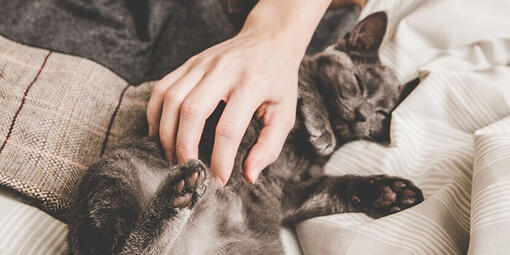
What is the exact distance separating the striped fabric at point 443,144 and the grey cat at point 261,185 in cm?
7

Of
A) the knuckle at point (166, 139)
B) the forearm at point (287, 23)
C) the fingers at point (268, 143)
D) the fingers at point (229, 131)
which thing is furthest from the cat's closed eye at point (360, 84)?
the knuckle at point (166, 139)

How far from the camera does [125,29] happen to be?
1.45m

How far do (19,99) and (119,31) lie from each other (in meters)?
0.48

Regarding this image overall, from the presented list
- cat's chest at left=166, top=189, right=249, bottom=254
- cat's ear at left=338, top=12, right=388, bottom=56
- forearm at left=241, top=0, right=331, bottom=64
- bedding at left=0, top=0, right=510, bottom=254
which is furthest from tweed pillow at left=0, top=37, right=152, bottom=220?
cat's ear at left=338, top=12, right=388, bottom=56

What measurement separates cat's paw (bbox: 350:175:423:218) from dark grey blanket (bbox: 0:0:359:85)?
0.66m

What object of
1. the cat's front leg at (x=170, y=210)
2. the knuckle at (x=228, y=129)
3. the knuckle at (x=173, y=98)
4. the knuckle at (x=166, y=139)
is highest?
the knuckle at (x=173, y=98)

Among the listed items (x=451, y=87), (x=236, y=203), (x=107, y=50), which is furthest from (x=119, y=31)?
(x=451, y=87)

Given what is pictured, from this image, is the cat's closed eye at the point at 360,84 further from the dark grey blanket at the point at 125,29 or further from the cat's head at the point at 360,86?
the dark grey blanket at the point at 125,29

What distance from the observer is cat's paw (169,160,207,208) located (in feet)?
2.69

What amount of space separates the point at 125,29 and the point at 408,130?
0.96 metres

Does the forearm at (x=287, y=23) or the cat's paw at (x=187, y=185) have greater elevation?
the forearm at (x=287, y=23)

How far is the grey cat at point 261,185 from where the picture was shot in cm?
82

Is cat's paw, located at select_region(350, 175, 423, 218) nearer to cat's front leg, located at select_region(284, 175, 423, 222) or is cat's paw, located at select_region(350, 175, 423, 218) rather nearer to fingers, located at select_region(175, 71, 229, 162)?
cat's front leg, located at select_region(284, 175, 423, 222)

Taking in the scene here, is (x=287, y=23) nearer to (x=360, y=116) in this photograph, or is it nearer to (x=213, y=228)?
(x=360, y=116)
